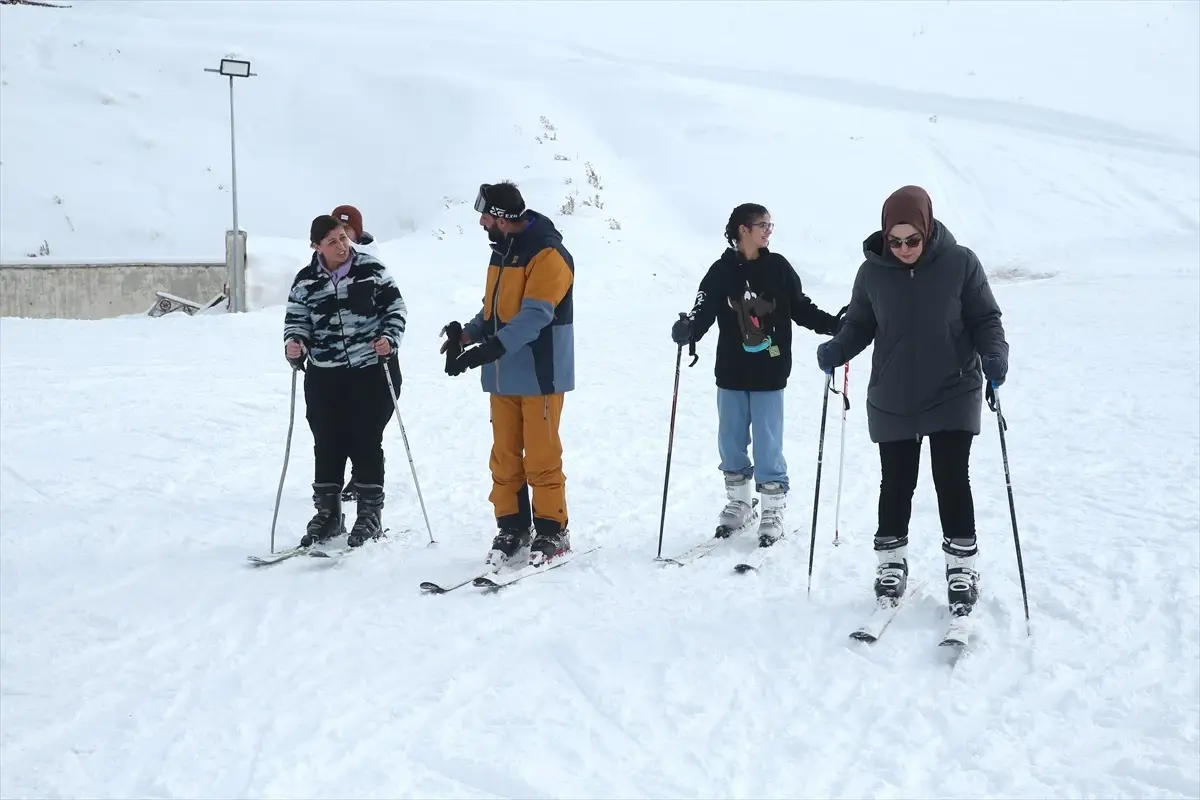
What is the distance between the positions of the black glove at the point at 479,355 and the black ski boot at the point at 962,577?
2.06 meters

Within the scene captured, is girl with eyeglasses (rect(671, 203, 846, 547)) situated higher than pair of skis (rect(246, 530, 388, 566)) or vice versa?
girl with eyeglasses (rect(671, 203, 846, 547))

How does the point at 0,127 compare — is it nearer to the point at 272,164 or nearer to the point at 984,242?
the point at 272,164

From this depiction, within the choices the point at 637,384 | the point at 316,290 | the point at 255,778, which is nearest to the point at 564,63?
the point at 637,384

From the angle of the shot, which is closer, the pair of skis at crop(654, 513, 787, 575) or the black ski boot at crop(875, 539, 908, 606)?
the black ski boot at crop(875, 539, 908, 606)

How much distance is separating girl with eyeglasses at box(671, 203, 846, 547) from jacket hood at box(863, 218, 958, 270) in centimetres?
94

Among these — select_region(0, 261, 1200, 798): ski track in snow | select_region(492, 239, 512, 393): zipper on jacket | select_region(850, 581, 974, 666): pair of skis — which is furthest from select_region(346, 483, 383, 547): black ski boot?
select_region(850, 581, 974, 666): pair of skis

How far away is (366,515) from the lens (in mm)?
5629

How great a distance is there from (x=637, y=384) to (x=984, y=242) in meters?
12.5

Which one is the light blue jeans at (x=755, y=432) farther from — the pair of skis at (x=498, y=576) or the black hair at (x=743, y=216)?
the pair of skis at (x=498, y=576)

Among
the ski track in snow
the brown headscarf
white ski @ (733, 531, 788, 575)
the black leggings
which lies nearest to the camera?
the ski track in snow

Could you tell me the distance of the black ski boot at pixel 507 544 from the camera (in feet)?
17.1

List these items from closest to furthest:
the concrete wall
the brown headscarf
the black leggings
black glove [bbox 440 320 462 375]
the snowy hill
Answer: the snowy hill, the brown headscarf, the black leggings, black glove [bbox 440 320 462 375], the concrete wall

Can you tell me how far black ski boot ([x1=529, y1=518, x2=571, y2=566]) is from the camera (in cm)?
521

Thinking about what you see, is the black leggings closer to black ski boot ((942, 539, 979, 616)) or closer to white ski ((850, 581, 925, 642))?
black ski boot ((942, 539, 979, 616))
